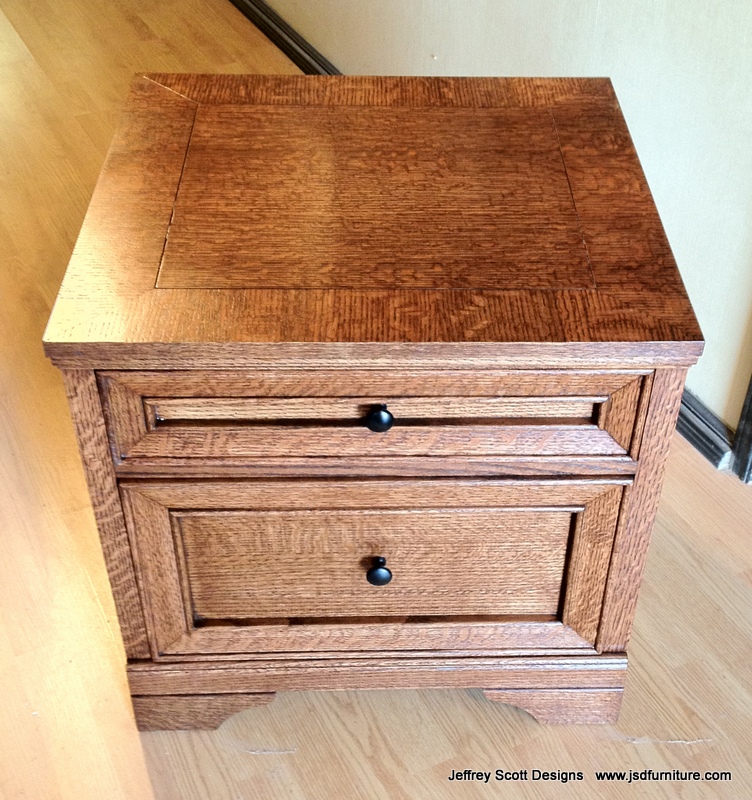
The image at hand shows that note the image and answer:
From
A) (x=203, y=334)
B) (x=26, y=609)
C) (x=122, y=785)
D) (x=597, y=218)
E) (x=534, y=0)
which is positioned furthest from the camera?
(x=534, y=0)

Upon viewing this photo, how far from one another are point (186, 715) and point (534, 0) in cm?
113

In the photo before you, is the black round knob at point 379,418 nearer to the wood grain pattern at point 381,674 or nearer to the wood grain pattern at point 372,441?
the wood grain pattern at point 372,441

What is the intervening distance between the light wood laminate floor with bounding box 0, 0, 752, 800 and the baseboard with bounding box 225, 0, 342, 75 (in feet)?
3.49

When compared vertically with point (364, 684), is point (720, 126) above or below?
above

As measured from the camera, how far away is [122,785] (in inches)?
42.1

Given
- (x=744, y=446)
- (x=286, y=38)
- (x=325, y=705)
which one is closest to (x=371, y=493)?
(x=325, y=705)

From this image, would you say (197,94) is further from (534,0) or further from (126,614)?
(534,0)

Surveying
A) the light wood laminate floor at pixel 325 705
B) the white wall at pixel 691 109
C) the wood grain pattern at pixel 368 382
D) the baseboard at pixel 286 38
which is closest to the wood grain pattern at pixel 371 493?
the wood grain pattern at pixel 368 382

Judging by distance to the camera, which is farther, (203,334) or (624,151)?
(624,151)

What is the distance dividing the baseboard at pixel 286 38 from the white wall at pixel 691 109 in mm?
748

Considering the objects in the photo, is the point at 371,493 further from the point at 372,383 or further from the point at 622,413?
the point at 622,413

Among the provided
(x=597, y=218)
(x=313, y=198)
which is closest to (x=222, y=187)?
(x=313, y=198)

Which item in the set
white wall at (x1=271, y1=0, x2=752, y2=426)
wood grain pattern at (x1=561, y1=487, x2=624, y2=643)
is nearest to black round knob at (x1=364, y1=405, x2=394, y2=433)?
wood grain pattern at (x1=561, y1=487, x2=624, y2=643)

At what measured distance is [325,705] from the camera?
115 centimetres
